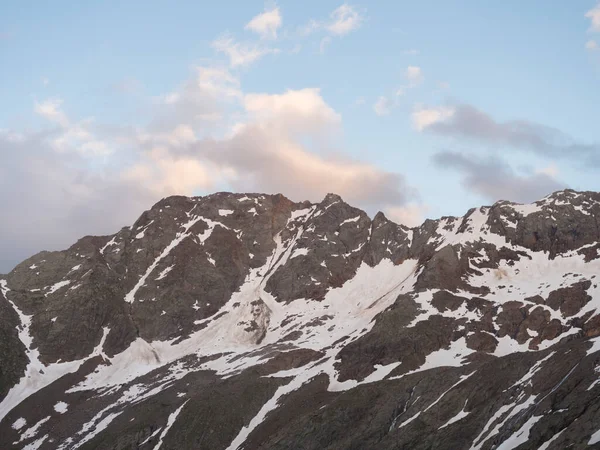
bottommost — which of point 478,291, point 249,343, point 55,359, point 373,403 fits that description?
point 373,403

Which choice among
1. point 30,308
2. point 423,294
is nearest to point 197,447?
point 423,294

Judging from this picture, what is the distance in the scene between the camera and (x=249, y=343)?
172m

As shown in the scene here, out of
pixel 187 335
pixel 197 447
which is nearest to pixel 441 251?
pixel 187 335

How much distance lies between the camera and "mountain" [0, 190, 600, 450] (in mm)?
94250

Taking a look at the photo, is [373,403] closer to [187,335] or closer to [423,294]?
[423,294]

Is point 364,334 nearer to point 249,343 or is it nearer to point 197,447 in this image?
point 249,343

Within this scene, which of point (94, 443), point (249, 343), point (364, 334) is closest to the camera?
point (94, 443)

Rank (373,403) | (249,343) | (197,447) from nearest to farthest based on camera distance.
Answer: (373,403) → (197,447) → (249,343)

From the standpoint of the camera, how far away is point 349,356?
139 meters

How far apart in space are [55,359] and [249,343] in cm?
5025

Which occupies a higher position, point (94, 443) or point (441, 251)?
point (441, 251)

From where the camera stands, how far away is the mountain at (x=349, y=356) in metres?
94.2

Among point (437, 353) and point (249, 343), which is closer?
point (437, 353)

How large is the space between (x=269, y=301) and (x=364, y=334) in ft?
164
